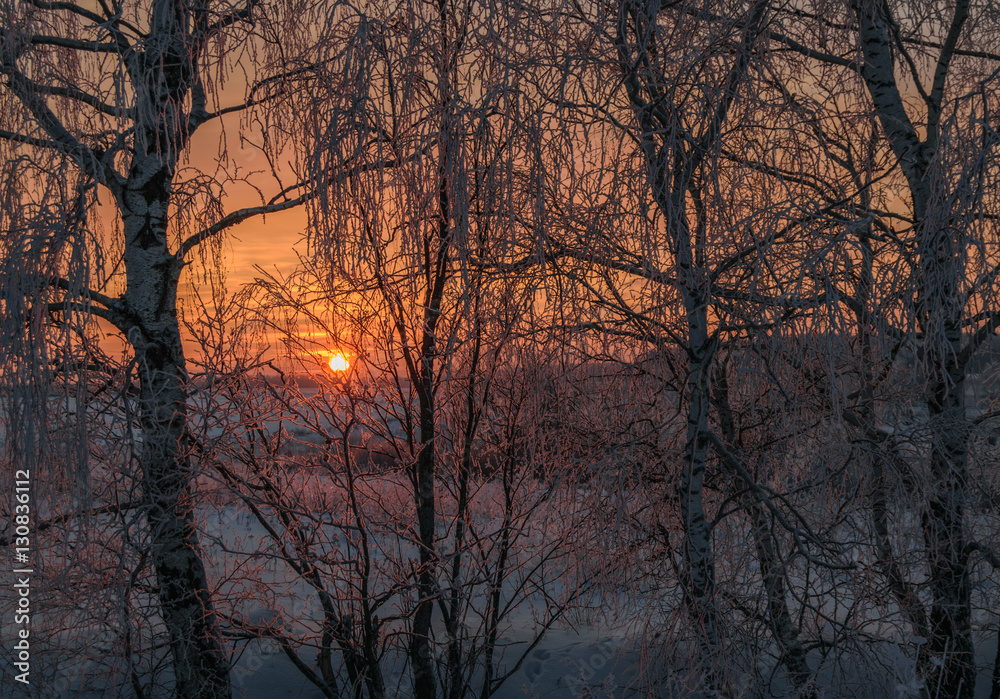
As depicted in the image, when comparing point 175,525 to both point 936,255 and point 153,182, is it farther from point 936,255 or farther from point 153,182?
point 936,255

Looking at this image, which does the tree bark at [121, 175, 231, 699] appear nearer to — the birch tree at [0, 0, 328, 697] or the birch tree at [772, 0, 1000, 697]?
the birch tree at [0, 0, 328, 697]

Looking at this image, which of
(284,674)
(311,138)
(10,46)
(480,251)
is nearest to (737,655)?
(480,251)

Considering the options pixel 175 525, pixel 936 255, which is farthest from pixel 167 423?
pixel 936 255

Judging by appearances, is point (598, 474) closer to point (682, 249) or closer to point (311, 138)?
point (682, 249)

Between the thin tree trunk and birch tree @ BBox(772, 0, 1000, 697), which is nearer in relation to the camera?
birch tree @ BBox(772, 0, 1000, 697)

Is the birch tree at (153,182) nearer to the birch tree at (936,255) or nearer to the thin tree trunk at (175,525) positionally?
the thin tree trunk at (175,525)

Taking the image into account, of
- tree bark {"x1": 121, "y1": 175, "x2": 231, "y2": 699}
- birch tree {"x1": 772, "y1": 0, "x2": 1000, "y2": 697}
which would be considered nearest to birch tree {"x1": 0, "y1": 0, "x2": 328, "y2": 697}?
tree bark {"x1": 121, "y1": 175, "x2": 231, "y2": 699}

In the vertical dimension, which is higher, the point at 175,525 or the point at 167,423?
the point at 167,423

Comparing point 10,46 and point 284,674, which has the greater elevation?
point 10,46

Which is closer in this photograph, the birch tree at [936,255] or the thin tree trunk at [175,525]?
the birch tree at [936,255]

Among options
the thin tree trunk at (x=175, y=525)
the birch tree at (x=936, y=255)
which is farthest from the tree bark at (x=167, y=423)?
the birch tree at (x=936, y=255)

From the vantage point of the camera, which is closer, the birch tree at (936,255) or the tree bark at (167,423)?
the birch tree at (936,255)

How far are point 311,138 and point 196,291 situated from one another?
176cm

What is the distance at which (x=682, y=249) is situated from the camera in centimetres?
346
